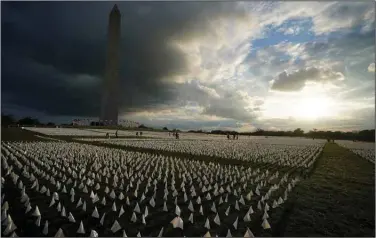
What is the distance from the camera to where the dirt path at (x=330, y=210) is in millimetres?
8539

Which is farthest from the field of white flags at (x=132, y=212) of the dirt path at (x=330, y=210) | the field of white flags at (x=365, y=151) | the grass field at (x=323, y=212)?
the field of white flags at (x=365, y=151)

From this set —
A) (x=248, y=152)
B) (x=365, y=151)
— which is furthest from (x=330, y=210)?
(x=365, y=151)

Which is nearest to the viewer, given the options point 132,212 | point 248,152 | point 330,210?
point 132,212

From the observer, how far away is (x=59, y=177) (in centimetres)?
1463

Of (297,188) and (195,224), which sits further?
(297,188)

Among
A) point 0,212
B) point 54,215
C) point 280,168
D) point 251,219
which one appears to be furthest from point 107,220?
point 280,168

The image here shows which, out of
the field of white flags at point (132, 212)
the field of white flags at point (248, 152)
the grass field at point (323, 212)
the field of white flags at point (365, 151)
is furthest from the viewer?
the field of white flags at point (365, 151)

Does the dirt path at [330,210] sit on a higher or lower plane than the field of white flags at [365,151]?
lower

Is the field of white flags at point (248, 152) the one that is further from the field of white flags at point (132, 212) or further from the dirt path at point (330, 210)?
the field of white flags at point (132, 212)

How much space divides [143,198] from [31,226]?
392 centimetres

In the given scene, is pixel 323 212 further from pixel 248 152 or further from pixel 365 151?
pixel 365 151

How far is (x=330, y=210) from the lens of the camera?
1053cm

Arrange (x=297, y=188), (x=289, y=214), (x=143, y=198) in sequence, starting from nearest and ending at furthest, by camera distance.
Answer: (x=289, y=214) → (x=143, y=198) → (x=297, y=188)

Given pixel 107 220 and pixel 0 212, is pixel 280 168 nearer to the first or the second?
pixel 107 220
